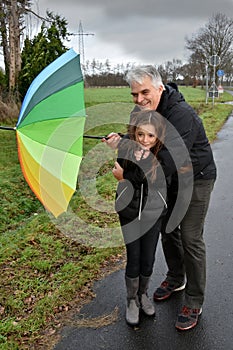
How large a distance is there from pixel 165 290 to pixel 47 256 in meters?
1.43

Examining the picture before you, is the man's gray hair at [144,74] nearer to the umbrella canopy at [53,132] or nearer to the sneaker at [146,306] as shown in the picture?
the umbrella canopy at [53,132]

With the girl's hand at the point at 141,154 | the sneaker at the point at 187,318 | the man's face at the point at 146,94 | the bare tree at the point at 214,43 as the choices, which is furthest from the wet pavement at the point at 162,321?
the bare tree at the point at 214,43

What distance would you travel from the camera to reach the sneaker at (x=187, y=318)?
303 centimetres

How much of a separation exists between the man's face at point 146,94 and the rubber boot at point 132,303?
4.75ft

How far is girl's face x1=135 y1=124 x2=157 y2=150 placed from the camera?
2.61 meters

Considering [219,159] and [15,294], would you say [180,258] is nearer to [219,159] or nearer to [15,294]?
[15,294]

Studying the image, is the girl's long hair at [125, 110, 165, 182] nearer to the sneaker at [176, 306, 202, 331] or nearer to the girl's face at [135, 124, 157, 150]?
the girl's face at [135, 124, 157, 150]

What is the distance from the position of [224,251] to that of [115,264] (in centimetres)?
129

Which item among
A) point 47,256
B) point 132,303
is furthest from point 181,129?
point 47,256

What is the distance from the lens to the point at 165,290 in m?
3.48

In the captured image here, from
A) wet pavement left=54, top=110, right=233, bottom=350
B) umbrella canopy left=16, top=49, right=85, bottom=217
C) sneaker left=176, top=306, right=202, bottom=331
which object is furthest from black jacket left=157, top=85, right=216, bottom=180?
wet pavement left=54, top=110, right=233, bottom=350

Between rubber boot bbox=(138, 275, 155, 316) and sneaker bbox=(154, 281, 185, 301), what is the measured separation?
5.9 inches

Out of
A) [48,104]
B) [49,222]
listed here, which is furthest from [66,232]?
[48,104]

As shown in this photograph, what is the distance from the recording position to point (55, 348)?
2832 mm
